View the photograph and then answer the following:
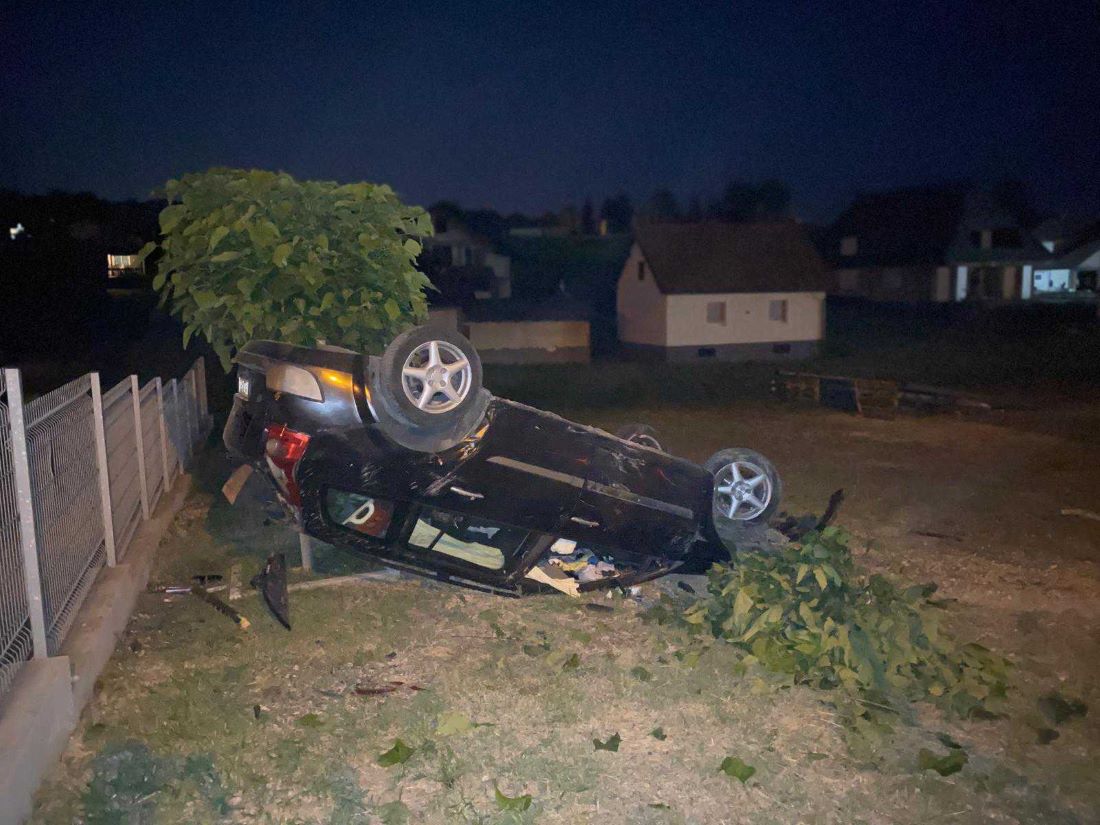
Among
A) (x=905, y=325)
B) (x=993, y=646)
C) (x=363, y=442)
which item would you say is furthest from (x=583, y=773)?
(x=905, y=325)

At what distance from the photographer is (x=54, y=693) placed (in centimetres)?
423

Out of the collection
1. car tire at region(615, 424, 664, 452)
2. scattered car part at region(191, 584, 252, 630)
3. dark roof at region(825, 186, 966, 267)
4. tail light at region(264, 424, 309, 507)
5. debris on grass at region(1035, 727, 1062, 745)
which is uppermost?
dark roof at region(825, 186, 966, 267)

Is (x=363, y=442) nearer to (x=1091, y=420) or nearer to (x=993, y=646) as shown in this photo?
(x=993, y=646)

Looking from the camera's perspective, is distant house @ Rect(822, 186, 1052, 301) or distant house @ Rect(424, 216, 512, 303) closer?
distant house @ Rect(424, 216, 512, 303)

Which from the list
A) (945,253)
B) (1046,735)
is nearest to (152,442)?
(1046,735)

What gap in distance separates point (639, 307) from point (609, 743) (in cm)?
3216

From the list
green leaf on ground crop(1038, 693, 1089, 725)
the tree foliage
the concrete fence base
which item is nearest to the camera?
the concrete fence base

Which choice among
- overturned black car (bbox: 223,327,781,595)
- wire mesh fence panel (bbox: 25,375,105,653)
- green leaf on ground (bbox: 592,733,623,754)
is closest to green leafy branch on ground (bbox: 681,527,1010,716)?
overturned black car (bbox: 223,327,781,595)

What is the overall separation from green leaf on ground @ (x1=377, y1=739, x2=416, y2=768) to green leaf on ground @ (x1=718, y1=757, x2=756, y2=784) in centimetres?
140

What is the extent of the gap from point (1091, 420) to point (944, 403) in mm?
2468

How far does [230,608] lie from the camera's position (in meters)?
6.30

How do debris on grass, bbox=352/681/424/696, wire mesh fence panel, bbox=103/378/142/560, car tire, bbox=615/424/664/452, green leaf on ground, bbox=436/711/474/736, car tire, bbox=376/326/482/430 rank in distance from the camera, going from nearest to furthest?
green leaf on ground, bbox=436/711/474/736
debris on grass, bbox=352/681/424/696
car tire, bbox=376/326/482/430
wire mesh fence panel, bbox=103/378/142/560
car tire, bbox=615/424/664/452

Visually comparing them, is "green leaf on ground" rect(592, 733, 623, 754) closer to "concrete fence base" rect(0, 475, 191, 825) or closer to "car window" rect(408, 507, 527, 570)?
"car window" rect(408, 507, 527, 570)

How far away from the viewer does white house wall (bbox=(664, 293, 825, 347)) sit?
3372 centimetres
